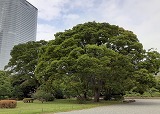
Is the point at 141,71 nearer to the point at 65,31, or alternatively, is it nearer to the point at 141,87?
the point at 141,87

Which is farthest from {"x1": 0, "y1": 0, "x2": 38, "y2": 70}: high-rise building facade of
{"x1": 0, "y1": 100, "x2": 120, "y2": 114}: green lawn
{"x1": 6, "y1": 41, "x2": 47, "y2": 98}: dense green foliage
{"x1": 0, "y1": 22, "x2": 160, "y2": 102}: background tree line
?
{"x1": 0, "y1": 100, "x2": 120, "y2": 114}: green lawn

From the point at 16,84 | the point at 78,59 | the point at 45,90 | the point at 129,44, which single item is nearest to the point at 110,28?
the point at 129,44

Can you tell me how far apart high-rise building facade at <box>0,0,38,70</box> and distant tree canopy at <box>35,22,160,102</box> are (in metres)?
35.2

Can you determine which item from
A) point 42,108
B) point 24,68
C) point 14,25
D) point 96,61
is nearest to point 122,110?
point 42,108

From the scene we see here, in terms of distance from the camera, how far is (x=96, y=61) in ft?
75.9

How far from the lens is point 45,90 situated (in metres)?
30.0

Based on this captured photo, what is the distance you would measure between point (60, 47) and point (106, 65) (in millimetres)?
5432

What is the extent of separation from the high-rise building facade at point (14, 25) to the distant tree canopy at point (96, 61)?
3518 centimetres

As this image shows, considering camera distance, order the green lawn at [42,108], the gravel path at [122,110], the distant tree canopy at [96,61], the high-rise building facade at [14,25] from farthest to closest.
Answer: the high-rise building facade at [14,25], the distant tree canopy at [96,61], the gravel path at [122,110], the green lawn at [42,108]

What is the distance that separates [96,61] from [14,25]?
1800 inches

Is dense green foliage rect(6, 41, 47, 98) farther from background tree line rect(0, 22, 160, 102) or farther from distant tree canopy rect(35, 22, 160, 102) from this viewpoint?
distant tree canopy rect(35, 22, 160, 102)

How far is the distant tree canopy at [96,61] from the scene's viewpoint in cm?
2403

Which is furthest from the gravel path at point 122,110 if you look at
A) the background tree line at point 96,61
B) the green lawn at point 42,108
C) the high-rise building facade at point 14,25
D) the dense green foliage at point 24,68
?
the high-rise building facade at point 14,25

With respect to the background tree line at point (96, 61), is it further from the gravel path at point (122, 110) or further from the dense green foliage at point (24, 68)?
the dense green foliage at point (24, 68)
